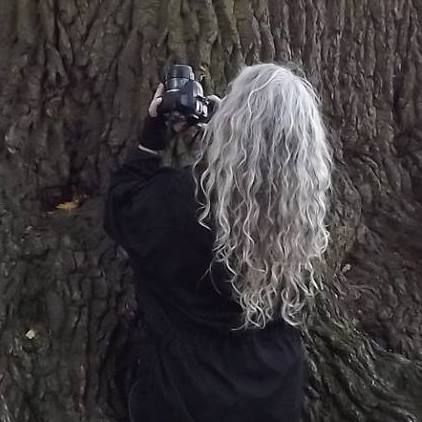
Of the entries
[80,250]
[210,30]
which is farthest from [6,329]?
[210,30]

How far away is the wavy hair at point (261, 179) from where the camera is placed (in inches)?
117

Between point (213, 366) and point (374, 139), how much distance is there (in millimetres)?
2256

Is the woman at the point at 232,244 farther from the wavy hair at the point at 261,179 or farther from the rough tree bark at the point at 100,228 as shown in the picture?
the rough tree bark at the point at 100,228

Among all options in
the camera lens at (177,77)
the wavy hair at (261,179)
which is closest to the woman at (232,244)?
the wavy hair at (261,179)

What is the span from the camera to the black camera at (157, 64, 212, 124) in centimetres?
323

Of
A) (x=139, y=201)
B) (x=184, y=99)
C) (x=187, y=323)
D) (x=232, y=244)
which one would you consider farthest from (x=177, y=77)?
(x=187, y=323)

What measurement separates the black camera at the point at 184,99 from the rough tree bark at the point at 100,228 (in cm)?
73

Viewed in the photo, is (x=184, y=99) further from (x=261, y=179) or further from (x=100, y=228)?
(x=100, y=228)

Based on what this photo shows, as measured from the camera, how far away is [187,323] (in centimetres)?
317

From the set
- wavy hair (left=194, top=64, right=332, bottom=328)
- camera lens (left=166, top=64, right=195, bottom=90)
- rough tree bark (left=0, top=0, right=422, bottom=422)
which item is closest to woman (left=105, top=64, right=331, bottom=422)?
wavy hair (left=194, top=64, right=332, bottom=328)

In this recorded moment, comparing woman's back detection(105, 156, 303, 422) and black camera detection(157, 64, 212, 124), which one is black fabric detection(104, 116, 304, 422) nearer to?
woman's back detection(105, 156, 303, 422)

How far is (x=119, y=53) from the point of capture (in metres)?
4.12

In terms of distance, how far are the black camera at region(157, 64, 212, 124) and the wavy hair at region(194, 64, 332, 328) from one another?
0.16 m

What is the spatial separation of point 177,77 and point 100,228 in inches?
34.3
